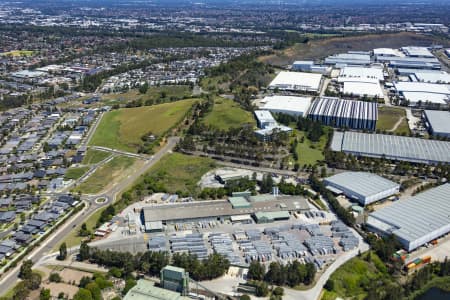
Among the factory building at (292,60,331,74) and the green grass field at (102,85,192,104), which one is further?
the factory building at (292,60,331,74)

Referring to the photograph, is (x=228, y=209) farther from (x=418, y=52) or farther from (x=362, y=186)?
(x=418, y=52)

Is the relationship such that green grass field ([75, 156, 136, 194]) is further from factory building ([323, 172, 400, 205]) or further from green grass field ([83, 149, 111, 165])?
factory building ([323, 172, 400, 205])

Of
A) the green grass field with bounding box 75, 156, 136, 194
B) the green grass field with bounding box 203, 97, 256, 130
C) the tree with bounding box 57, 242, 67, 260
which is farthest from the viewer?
the green grass field with bounding box 203, 97, 256, 130

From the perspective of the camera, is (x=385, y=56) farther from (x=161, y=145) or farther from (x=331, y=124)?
(x=161, y=145)

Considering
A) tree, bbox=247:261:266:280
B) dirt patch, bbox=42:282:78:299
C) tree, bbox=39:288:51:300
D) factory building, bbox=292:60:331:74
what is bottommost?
dirt patch, bbox=42:282:78:299

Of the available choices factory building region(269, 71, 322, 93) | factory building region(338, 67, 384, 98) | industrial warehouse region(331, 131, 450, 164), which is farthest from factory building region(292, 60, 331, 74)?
industrial warehouse region(331, 131, 450, 164)

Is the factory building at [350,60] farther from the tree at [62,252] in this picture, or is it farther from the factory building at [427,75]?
the tree at [62,252]

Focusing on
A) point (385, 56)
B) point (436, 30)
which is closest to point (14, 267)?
point (385, 56)
